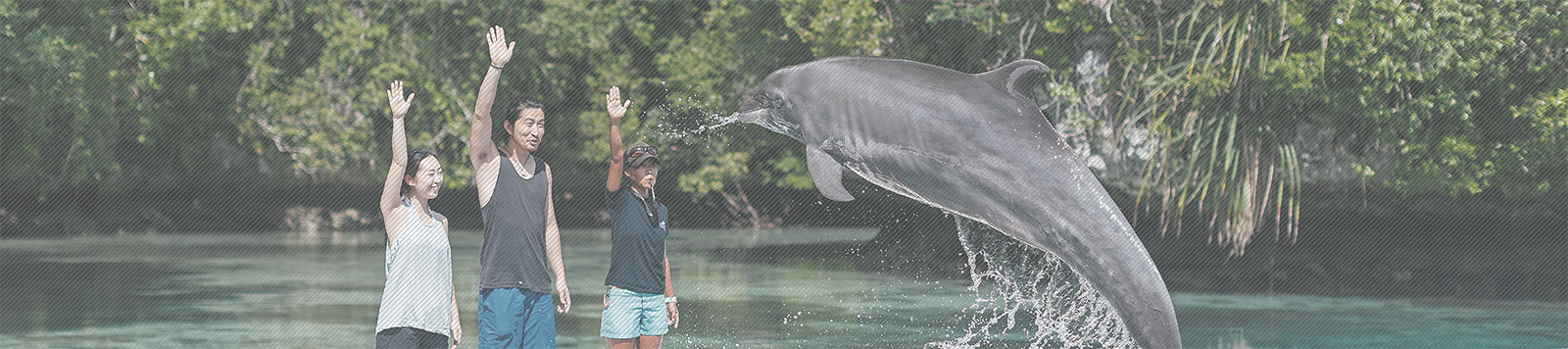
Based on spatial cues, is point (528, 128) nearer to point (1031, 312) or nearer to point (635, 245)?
point (635, 245)

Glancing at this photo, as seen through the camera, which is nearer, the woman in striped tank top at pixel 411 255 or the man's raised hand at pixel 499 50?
the woman in striped tank top at pixel 411 255

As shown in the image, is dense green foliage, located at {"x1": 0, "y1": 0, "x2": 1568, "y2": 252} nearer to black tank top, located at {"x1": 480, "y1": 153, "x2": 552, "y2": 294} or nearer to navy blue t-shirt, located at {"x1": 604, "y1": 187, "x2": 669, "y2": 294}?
navy blue t-shirt, located at {"x1": 604, "y1": 187, "x2": 669, "y2": 294}

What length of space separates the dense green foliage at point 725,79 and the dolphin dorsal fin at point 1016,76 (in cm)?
817

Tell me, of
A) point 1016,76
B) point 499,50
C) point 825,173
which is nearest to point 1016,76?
point 1016,76

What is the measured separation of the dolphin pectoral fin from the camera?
5988 mm

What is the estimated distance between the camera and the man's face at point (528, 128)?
5.77m

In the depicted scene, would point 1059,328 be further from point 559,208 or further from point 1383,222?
point 559,208

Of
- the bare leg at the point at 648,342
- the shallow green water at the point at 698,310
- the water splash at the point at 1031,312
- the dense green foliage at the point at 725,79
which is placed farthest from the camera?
the dense green foliage at the point at 725,79

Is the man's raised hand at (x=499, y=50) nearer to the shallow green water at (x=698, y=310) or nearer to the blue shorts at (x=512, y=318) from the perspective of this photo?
the blue shorts at (x=512, y=318)

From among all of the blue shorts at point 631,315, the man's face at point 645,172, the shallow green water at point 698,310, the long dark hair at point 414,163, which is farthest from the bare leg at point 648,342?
the shallow green water at point 698,310

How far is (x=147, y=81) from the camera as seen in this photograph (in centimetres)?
2716

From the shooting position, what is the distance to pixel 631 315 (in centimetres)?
661

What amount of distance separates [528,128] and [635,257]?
105cm

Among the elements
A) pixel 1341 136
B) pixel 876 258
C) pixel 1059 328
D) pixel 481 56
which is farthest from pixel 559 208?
pixel 1059 328
